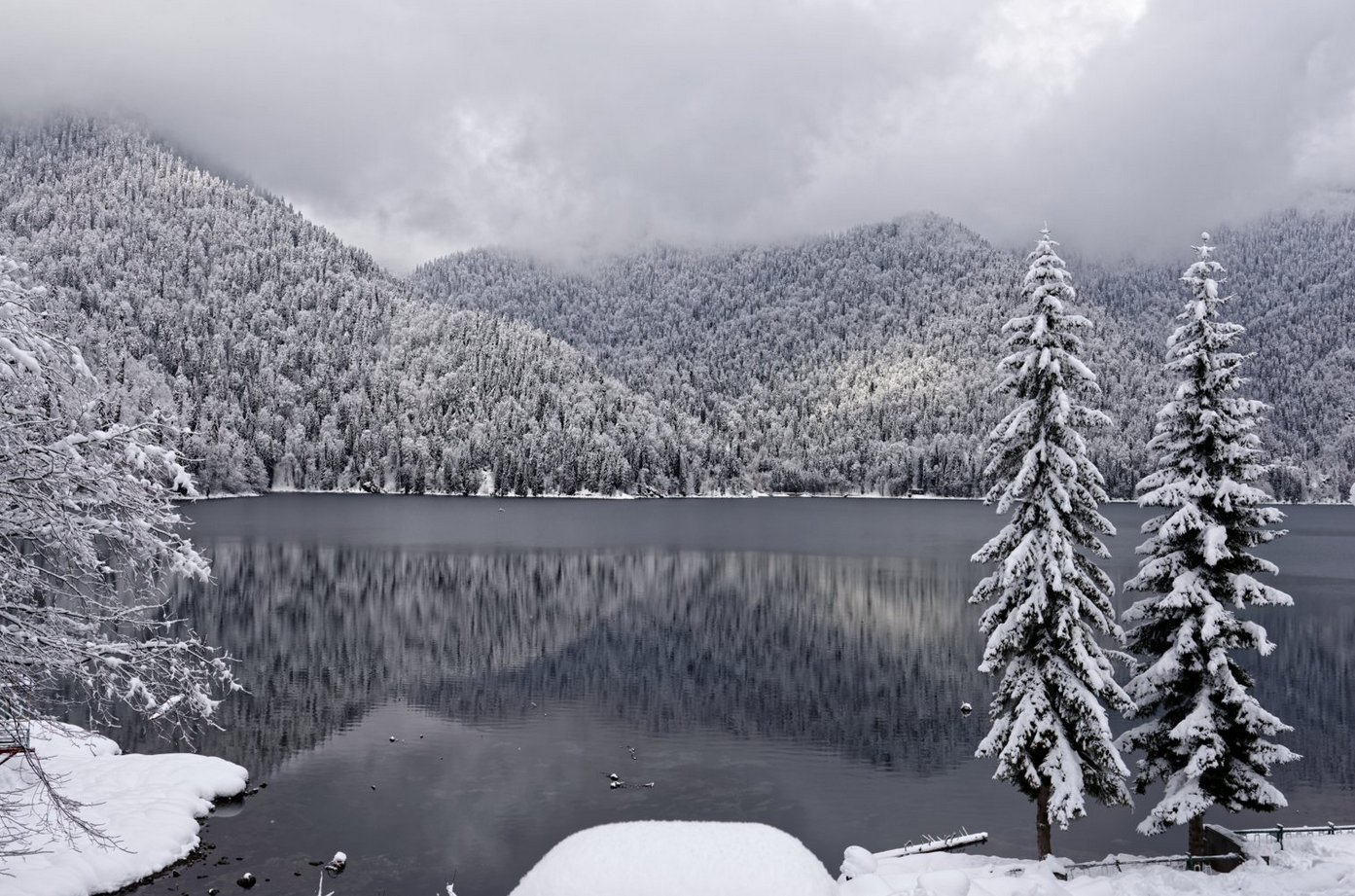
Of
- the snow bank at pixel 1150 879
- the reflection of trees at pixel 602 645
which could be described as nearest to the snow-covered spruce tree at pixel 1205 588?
the snow bank at pixel 1150 879

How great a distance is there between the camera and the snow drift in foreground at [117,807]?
77.0 ft

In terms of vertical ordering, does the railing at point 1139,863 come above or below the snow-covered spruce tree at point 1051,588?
below

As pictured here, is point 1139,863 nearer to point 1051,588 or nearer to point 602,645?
point 1051,588

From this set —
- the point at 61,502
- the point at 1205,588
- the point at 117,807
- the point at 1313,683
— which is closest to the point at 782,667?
the point at 1313,683

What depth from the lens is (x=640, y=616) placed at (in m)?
76.1

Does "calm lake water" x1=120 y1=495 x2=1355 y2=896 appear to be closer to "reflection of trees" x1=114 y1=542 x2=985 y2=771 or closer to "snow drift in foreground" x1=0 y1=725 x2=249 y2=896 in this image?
"reflection of trees" x1=114 y1=542 x2=985 y2=771

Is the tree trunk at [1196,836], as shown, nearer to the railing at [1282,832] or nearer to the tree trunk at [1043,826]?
the railing at [1282,832]

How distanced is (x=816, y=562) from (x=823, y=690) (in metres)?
58.9

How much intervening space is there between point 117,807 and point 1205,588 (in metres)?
34.9

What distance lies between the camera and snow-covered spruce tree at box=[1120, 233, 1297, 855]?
23.1 meters

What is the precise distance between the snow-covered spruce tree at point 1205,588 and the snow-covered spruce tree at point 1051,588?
153 centimetres

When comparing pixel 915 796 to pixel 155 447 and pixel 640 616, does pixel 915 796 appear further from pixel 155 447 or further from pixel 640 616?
pixel 640 616

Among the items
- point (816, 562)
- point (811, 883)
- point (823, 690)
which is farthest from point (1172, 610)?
point (816, 562)

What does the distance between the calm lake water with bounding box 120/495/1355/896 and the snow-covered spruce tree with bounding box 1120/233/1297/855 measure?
7742mm
